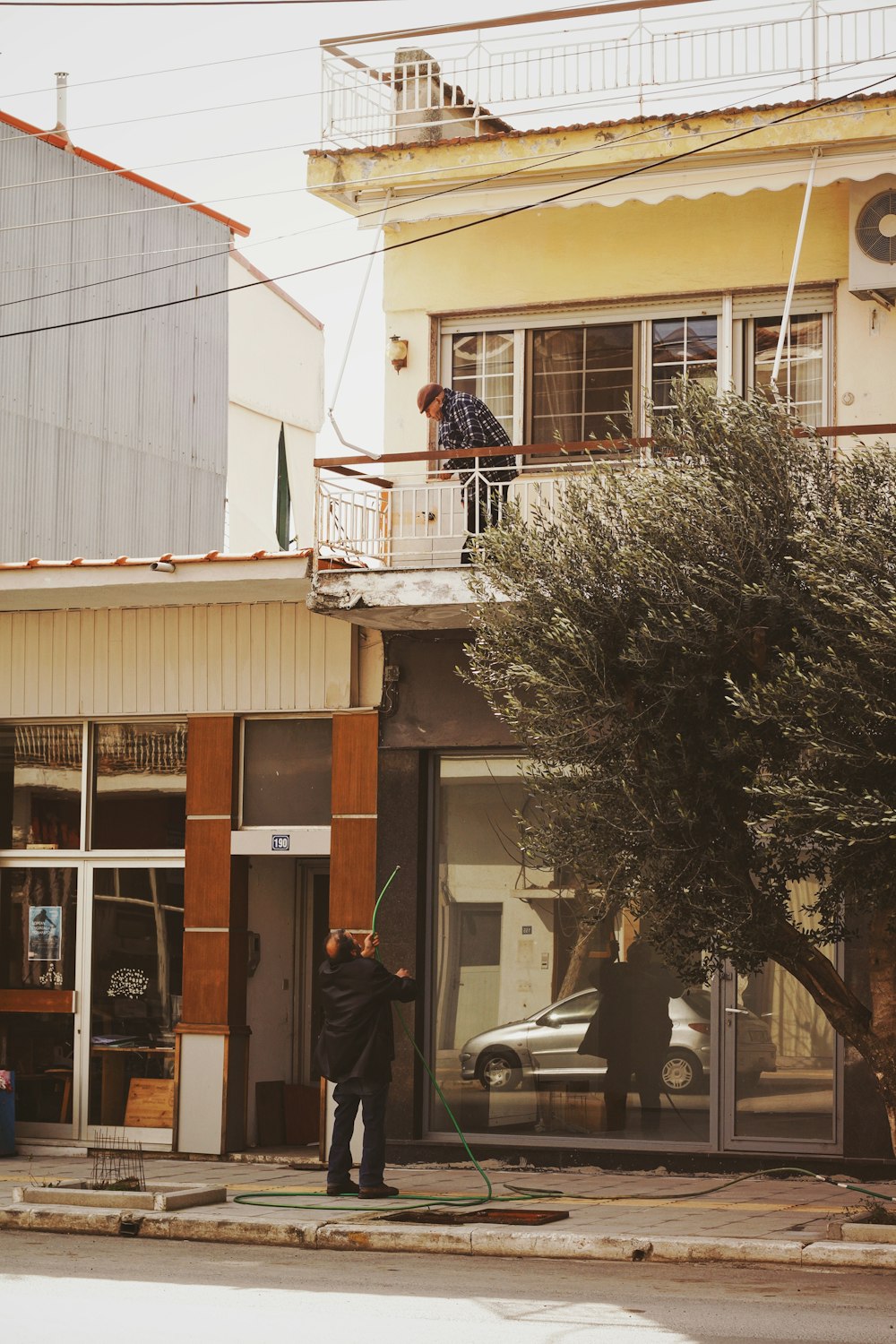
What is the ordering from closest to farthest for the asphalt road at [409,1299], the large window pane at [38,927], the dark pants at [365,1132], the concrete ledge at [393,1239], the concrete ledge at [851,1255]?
the asphalt road at [409,1299] < the concrete ledge at [851,1255] < the concrete ledge at [393,1239] < the dark pants at [365,1132] < the large window pane at [38,927]

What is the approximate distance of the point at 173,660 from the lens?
15.1 meters

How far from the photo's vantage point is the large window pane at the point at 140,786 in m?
15.2

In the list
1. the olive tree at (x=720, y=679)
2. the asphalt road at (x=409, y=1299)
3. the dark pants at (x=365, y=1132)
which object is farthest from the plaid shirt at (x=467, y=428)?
the asphalt road at (x=409, y=1299)

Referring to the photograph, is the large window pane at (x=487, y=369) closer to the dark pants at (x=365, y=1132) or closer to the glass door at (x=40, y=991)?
the glass door at (x=40, y=991)

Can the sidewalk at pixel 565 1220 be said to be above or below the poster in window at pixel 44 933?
below

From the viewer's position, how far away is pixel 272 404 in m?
24.8

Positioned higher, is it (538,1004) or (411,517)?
(411,517)

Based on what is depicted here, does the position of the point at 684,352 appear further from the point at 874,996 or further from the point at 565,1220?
the point at 565,1220

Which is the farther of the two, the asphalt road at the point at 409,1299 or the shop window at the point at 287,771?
the shop window at the point at 287,771

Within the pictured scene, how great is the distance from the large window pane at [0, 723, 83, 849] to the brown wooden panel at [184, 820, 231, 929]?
1.28m

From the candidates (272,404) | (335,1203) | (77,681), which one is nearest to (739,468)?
(335,1203)

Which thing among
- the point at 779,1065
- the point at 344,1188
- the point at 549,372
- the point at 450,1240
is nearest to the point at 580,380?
the point at 549,372

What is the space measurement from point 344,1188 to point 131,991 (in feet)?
A: 13.0

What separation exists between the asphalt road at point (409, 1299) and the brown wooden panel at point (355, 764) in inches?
181
